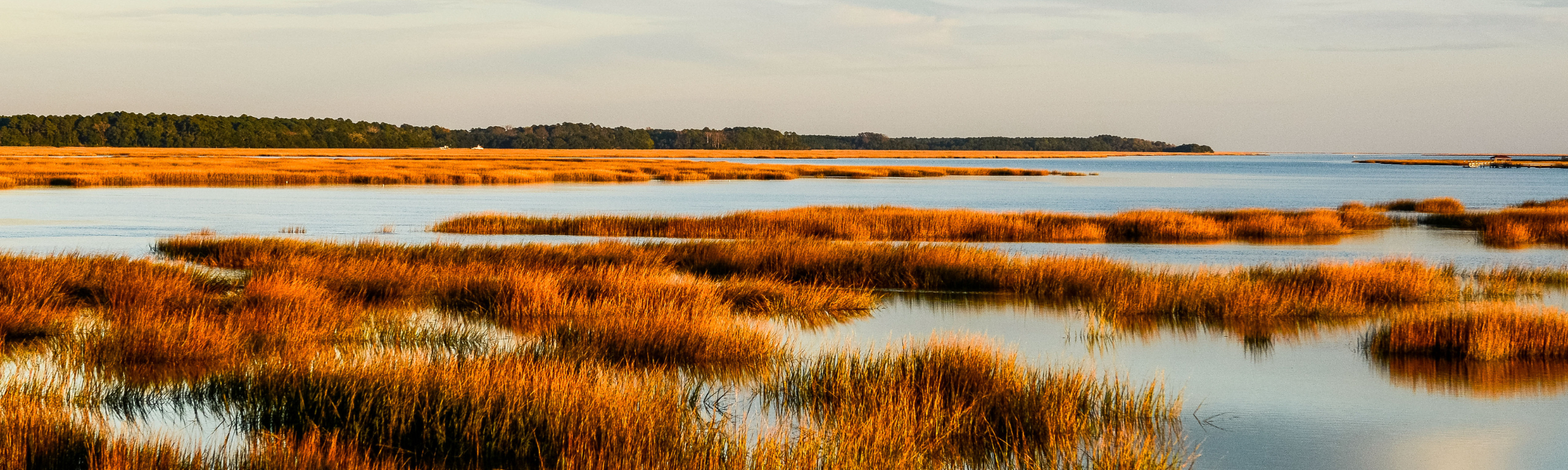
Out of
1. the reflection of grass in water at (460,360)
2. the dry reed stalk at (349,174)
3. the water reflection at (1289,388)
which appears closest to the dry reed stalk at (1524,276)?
the water reflection at (1289,388)

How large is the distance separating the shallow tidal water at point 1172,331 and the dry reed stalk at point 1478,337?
39 cm

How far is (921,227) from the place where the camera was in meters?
26.8

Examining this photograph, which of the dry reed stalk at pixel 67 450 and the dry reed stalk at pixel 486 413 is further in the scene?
the dry reed stalk at pixel 486 413

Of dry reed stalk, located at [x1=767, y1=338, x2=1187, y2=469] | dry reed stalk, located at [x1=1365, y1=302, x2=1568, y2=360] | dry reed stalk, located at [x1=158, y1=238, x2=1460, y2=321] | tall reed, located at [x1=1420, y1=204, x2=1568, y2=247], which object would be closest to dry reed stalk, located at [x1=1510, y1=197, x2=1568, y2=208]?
tall reed, located at [x1=1420, y1=204, x2=1568, y2=247]

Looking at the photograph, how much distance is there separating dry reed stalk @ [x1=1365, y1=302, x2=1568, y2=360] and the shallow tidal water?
1.28ft

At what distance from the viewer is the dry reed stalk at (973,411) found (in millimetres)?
6793

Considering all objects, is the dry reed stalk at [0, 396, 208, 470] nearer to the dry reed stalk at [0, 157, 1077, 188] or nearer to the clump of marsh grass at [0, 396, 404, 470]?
the clump of marsh grass at [0, 396, 404, 470]

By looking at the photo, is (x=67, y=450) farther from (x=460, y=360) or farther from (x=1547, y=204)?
(x=1547, y=204)

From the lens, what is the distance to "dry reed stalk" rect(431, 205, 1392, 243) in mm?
25766

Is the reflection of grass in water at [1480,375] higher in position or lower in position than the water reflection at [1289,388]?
higher

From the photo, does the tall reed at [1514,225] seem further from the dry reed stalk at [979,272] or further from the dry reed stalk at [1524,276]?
the dry reed stalk at [979,272]

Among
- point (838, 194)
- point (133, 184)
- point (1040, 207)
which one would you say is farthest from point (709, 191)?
point (133, 184)

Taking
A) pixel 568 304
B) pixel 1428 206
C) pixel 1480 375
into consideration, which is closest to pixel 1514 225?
pixel 1428 206

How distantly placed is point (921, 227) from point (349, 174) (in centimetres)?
3884
